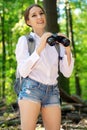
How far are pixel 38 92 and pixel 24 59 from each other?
40 centimetres

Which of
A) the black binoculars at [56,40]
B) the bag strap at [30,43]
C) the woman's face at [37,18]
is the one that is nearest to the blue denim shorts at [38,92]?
the bag strap at [30,43]

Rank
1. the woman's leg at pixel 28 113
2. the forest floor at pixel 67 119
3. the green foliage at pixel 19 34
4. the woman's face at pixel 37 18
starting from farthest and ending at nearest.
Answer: the green foliage at pixel 19 34, the forest floor at pixel 67 119, the woman's face at pixel 37 18, the woman's leg at pixel 28 113

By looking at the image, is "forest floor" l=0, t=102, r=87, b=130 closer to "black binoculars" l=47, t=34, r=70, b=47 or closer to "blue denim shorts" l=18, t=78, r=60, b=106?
"blue denim shorts" l=18, t=78, r=60, b=106

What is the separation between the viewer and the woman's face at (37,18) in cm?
429

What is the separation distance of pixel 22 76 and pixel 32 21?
Answer: 68cm

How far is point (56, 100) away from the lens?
4.19 m

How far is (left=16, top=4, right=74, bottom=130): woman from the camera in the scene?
4.00 m

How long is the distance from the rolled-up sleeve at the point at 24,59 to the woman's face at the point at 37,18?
28 cm

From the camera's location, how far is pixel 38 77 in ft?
13.5

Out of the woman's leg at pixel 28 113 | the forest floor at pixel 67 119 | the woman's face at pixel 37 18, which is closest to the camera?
the woman's leg at pixel 28 113

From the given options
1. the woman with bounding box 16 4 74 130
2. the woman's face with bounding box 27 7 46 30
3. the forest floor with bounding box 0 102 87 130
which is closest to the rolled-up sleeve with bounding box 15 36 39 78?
the woman with bounding box 16 4 74 130

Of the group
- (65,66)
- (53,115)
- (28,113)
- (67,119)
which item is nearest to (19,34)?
(67,119)

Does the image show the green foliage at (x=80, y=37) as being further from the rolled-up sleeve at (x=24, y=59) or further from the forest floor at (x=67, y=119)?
the rolled-up sleeve at (x=24, y=59)

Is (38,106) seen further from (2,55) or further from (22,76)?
(2,55)
